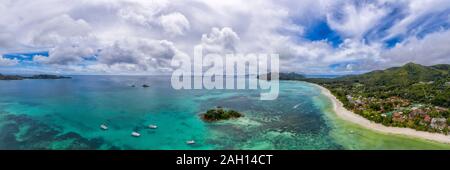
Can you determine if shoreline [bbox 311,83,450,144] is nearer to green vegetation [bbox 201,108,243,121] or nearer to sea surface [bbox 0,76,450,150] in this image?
sea surface [bbox 0,76,450,150]

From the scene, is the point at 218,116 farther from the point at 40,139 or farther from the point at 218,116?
the point at 40,139

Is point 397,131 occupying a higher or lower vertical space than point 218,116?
lower

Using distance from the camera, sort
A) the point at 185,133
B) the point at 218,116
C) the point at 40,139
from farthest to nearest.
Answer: the point at 218,116 < the point at 185,133 < the point at 40,139

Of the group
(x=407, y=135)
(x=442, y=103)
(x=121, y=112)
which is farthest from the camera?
(x=442, y=103)

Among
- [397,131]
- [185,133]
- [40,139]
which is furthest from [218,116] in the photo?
[397,131]

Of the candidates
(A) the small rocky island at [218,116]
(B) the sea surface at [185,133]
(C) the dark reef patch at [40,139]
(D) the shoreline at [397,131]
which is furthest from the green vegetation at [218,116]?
(D) the shoreline at [397,131]

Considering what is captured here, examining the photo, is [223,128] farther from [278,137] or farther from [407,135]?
[407,135]

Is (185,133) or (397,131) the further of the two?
(397,131)

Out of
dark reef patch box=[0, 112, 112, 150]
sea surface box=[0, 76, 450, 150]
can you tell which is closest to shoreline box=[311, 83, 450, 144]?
sea surface box=[0, 76, 450, 150]
